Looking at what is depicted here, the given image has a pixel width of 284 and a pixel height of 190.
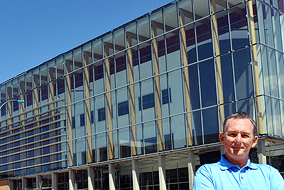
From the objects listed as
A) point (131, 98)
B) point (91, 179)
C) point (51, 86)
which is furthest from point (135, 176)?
point (51, 86)

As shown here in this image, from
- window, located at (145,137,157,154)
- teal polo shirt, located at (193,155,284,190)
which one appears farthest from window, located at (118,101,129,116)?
teal polo shirt, located at (193,155,284,190)

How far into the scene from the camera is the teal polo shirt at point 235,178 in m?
3.02

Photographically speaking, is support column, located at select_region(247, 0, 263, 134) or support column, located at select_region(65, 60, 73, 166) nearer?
support column, located at select_region(247, 0, 263, 134)

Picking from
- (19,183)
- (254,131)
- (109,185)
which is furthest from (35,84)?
(254,131)

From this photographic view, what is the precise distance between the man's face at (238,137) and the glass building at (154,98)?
22.8m

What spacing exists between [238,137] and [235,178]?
0.91 feet

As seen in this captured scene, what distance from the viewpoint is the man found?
3023mm

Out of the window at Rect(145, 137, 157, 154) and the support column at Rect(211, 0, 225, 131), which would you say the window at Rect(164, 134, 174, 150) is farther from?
the support column at Rect(211, 0, 225, 131)

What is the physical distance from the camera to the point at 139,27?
3309 cm

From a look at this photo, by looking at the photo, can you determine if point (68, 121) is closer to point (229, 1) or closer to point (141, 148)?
point (141, 148)

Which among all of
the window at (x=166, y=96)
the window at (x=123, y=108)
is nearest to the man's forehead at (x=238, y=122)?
the window at (x=166, y=96)

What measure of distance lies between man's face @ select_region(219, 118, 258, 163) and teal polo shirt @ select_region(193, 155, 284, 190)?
88 mm

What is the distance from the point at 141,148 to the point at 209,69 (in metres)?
7.71

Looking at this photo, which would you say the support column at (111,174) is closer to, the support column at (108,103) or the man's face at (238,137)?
the support column at (108,103)
